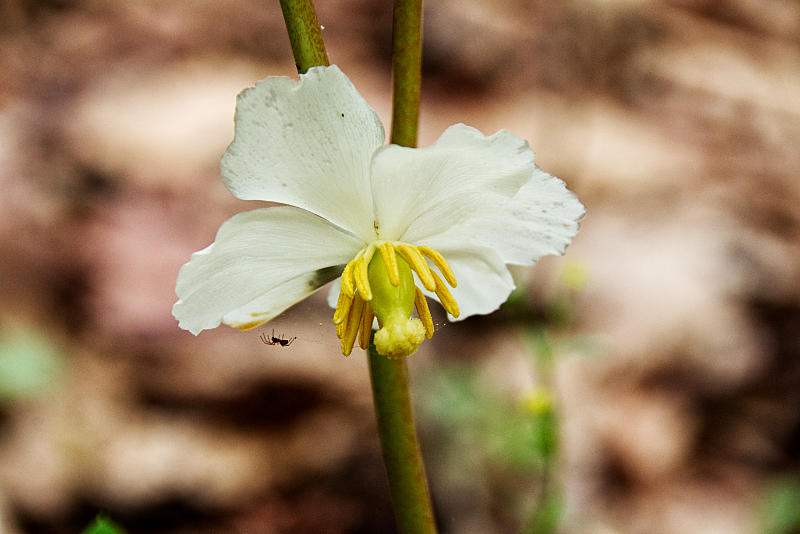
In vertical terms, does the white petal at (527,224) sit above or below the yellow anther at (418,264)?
above

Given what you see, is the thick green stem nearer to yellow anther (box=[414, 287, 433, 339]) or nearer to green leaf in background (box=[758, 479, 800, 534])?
yellow anther (box=[414, 287, 433, 339])

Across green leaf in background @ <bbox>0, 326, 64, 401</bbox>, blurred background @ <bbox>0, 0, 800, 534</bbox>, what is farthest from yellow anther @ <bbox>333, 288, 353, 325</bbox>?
green leaf in background @ <bbox>0, 326, 64, 401</bbox>

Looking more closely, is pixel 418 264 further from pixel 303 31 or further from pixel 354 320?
pixel 303 31

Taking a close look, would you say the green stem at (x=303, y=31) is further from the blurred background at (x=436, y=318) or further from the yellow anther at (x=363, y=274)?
the blurred background at (x=436, y=318)

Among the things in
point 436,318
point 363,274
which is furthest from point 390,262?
point 436,318

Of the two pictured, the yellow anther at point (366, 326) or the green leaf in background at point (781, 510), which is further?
the green leaf in background at point (781, 510)

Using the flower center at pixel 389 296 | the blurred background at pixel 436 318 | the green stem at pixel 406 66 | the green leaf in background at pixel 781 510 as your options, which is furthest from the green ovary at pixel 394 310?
the green leaf in background at pixel 781 510

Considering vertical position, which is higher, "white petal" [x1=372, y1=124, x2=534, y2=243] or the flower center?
"white petal" [x1=372, y1=124, x2=534, y2=243]

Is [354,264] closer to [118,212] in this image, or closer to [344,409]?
[344,409]
